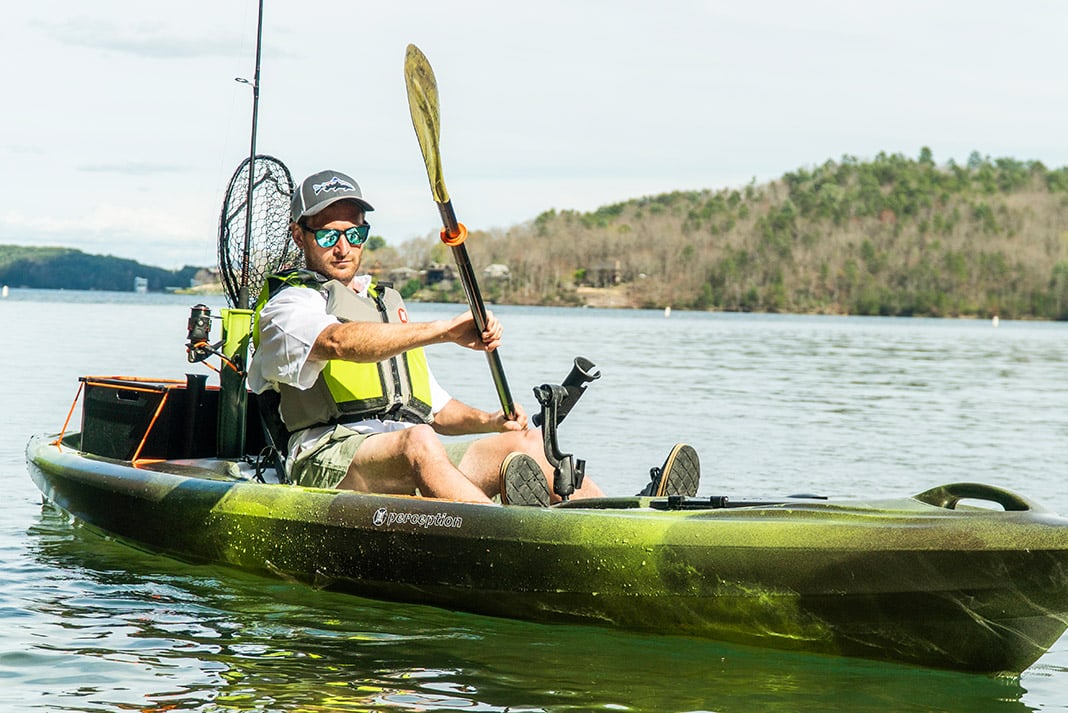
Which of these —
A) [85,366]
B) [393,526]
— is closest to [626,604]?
[393,526]

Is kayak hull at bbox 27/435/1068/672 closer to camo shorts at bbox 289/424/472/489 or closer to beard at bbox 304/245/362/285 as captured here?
camo shorts at bbox 289/424/472/489

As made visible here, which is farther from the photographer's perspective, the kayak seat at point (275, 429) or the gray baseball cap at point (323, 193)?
the kayak seat at point (275, 429)

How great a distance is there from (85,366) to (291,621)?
62.8 feet

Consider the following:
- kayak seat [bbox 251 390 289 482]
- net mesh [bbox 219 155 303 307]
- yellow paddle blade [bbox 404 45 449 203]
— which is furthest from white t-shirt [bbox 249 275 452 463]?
net mesh [bbox 219 155 303 307]

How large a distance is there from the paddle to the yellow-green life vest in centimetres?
47

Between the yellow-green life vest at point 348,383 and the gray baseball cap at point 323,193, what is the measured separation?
280 mm

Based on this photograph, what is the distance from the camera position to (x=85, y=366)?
79.0 ft

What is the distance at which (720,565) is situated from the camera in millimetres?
5207

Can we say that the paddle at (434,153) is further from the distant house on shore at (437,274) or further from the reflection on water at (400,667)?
the distant house on shore at (437,274)

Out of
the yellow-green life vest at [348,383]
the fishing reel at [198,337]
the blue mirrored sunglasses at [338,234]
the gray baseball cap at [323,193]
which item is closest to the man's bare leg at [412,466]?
the yellow-green life vest at [348,383]

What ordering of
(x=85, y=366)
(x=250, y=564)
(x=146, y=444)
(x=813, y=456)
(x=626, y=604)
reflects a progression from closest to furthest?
(x=626, y=604), (x=250, y=564), (x=146, y=444), (x=813, y=456), (x=85, y=366)

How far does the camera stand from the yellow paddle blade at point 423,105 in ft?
18.8

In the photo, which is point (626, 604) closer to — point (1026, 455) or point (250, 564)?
point (250, 564)

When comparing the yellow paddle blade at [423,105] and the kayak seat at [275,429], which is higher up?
the yellow paddle blade at [423,105]
